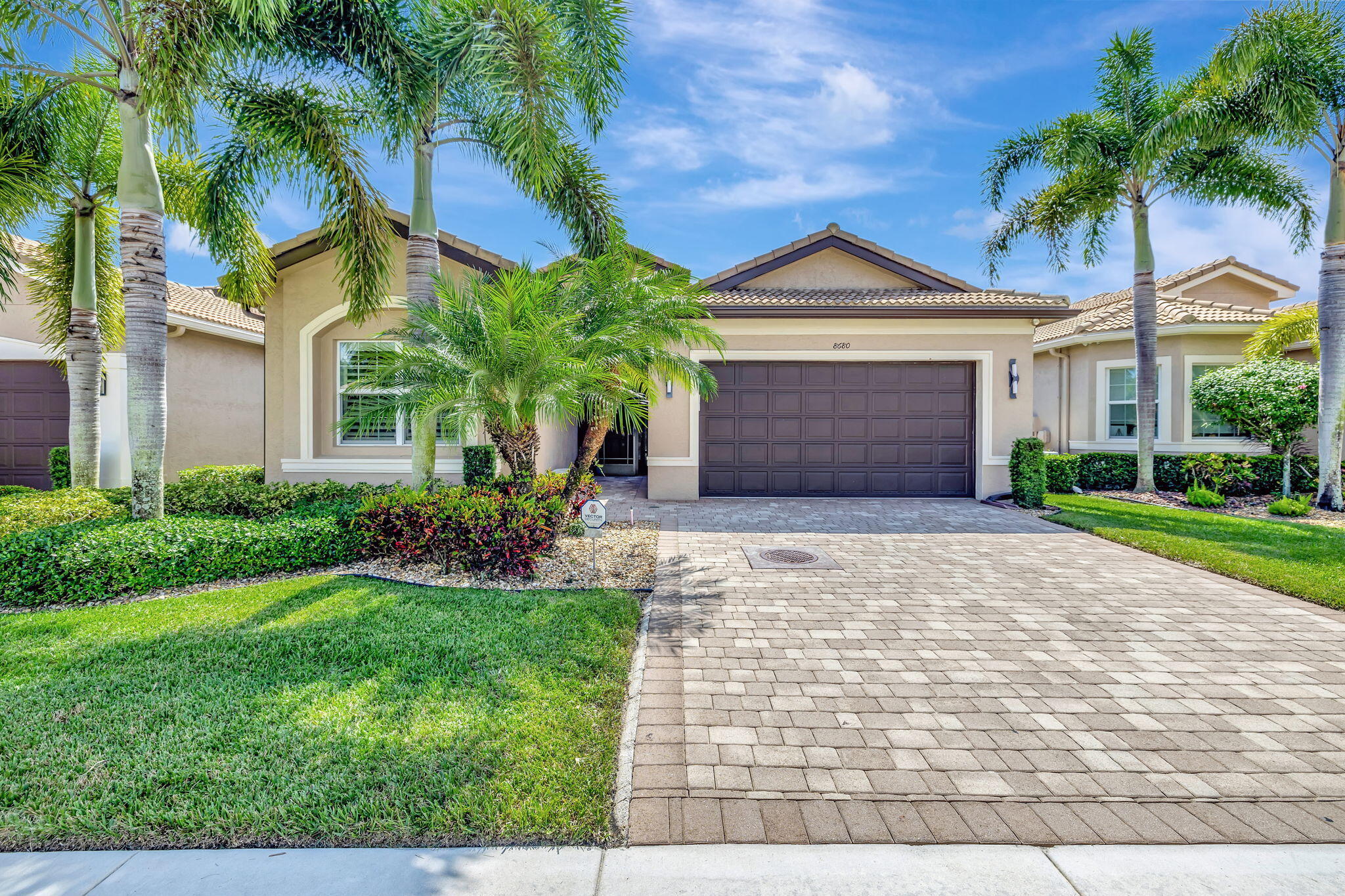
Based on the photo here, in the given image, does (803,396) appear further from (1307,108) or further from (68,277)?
(68,277)

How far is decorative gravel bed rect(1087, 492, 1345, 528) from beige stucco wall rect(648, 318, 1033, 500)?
281cm

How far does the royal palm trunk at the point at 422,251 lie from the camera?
8.52 m

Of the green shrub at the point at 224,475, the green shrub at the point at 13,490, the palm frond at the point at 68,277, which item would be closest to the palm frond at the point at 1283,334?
the green shrub at the point at 224,475

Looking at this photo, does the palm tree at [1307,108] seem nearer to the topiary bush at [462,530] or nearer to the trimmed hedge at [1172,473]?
the trimmed hedge at [1172,473]

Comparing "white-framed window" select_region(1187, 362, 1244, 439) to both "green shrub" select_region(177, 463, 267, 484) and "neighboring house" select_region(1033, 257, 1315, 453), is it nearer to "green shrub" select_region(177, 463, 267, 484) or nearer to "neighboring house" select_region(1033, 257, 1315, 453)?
"neighboring house" select_region(1033, 257, 1315, 453)

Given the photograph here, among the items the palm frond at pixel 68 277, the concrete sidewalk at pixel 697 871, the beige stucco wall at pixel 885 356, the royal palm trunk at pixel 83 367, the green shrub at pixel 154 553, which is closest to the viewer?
the concrete sidewalk at pixel 697 871

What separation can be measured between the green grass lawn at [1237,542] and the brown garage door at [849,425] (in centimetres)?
242

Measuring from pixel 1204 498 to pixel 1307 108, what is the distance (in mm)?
6576

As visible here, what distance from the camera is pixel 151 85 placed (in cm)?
695

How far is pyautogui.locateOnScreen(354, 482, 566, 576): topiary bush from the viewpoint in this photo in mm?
6559

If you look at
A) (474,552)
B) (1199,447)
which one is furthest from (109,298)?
(1199,447)

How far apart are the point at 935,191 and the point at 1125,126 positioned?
190 inches

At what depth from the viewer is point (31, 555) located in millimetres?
5949

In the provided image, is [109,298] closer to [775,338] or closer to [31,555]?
[31,555]
